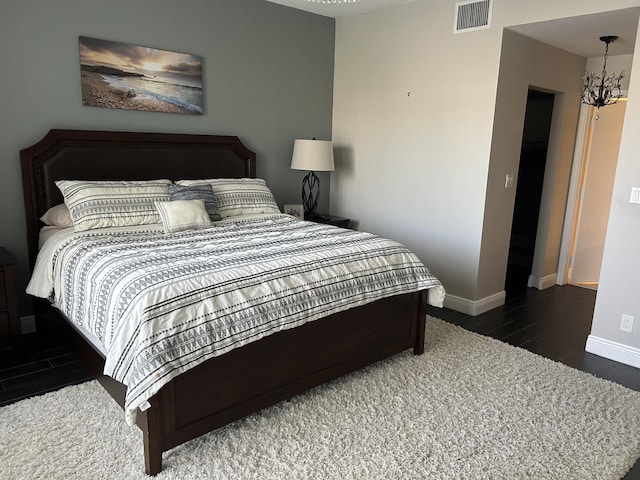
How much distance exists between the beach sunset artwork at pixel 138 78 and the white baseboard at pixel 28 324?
62.8 inches

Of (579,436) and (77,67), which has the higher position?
(77,67)

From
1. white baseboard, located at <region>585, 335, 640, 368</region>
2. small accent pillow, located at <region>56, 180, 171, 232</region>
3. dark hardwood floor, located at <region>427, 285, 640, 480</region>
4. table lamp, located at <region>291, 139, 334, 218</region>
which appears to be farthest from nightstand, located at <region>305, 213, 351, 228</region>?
white baseboard, located at <region>585, 335, 640, 368</region>

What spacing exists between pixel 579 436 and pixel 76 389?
268cm

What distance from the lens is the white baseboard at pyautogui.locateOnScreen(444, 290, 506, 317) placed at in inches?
163

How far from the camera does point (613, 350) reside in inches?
131

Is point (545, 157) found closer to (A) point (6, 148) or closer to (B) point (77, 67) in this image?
(B) point (77, 67)

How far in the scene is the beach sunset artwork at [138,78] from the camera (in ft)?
11.4

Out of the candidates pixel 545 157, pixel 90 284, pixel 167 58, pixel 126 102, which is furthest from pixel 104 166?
pixel 545 157

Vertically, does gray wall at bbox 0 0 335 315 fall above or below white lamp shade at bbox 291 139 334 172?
above

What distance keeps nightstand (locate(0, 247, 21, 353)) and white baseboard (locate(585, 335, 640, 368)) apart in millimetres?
3833

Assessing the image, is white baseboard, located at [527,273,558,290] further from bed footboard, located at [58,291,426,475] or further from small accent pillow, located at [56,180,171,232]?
small accent pillow, located at [56,180,171,232]

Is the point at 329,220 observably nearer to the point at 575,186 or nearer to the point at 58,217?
the point at 58,217

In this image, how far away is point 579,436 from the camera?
2395 mm

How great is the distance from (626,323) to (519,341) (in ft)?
2.30
